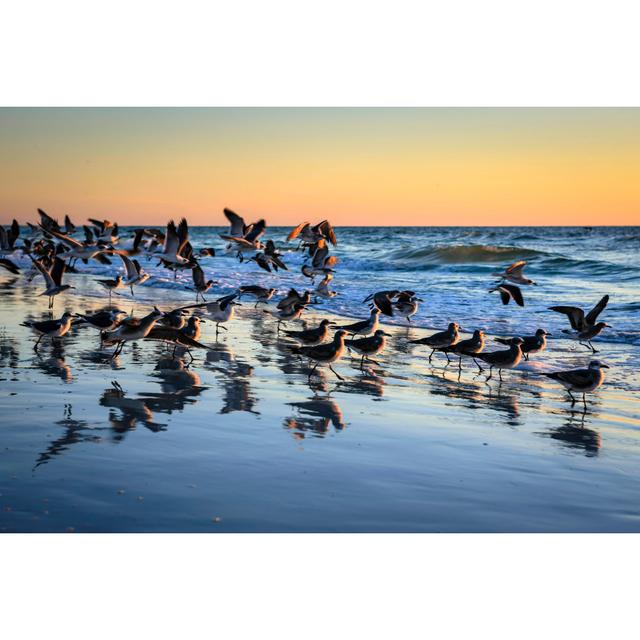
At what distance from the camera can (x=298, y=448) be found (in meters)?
6.04

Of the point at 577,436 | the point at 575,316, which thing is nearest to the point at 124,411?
the point at 577,436

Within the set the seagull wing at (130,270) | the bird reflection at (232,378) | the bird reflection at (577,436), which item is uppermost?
the seagull wing at (130,270)

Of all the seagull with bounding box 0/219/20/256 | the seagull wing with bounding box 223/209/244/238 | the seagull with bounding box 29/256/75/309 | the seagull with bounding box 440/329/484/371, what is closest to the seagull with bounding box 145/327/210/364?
the seagull with bounding box 440/329/484/371

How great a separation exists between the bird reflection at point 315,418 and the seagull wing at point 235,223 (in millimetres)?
9641

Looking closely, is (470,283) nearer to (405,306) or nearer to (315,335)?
(405,306)

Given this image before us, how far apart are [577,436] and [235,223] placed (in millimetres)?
11405

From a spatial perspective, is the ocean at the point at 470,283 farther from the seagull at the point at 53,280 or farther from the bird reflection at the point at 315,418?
the bird reflection at the point at 315,418

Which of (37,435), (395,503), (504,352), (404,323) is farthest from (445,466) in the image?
(404,323)

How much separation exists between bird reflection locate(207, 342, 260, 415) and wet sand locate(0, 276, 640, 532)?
0.03m

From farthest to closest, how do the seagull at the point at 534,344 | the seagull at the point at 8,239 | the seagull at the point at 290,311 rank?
1. the seagull at the point at 8,239
2. the seagull at the point at 290,311
3. the seagull at the point at 534,344

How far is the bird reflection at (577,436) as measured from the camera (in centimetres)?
649

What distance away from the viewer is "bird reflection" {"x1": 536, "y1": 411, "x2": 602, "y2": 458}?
21.3 feet

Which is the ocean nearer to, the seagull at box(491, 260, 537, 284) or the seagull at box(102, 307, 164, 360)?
the seagull at box(491, 260, 537, 284)

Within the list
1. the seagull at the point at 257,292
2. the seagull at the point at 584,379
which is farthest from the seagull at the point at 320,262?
the seagull at the point at 584,379
